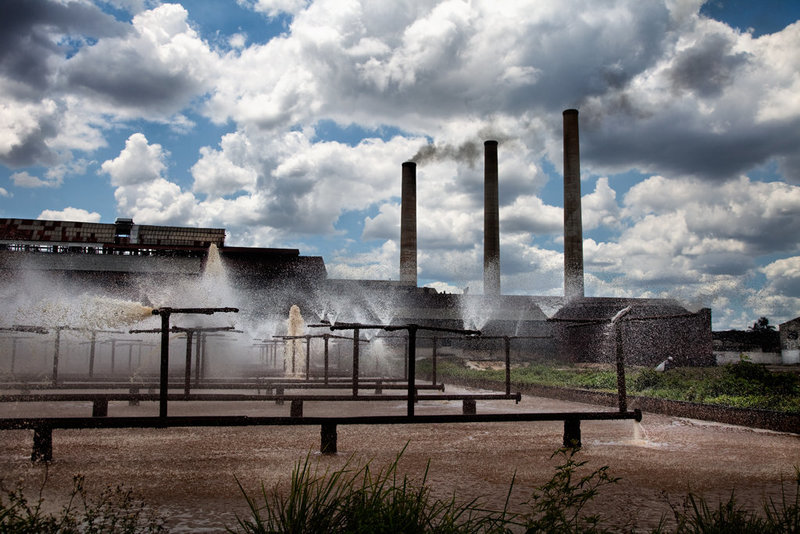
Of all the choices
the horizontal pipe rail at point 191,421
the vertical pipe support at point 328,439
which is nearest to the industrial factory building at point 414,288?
the horizontal pipe rail at point 191,421

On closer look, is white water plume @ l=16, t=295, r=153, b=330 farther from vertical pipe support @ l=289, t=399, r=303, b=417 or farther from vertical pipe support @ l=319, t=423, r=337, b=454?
vertical pipe support @ l=319, t=423, r=337, b=454

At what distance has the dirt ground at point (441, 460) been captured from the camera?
5289 mm

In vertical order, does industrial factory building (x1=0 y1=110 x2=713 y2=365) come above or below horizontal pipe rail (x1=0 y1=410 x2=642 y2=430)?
above

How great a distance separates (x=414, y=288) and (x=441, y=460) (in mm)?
40090

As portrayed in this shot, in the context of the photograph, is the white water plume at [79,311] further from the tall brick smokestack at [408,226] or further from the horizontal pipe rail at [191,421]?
the horizontal pipe rail at [191,421]

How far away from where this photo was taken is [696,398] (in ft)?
42.8

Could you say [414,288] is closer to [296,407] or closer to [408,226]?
[408,226]

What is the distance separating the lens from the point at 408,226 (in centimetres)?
4650

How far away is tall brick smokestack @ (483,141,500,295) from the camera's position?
45562 millimetres

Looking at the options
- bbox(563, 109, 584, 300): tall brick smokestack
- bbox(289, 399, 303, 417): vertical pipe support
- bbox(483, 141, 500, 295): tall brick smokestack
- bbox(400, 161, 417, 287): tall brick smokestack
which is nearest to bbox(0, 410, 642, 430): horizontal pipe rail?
bbox(289, 399, 303, 417): vertical pipe support

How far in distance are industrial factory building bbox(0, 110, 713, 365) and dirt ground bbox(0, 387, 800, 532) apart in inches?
1024

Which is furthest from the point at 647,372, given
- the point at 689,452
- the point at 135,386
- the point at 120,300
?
the point at 120,300

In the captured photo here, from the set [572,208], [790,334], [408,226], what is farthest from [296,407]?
[790,334]

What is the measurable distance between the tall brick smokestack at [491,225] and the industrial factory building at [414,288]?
7cm
